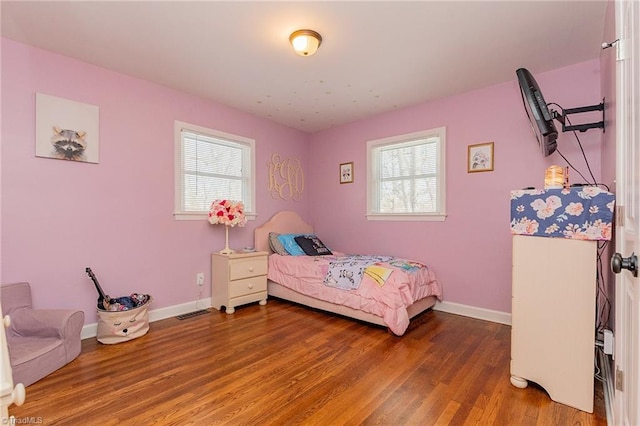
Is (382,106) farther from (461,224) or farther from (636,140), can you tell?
(636,140)

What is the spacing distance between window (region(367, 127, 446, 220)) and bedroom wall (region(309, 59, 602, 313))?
0.30 ft

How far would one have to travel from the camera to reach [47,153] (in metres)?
2.50

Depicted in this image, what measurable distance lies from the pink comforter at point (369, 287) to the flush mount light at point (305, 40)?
2043 millimetres

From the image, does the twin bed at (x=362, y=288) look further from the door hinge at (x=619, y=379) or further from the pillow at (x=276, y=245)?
the door hinge at (x=619, y=379)

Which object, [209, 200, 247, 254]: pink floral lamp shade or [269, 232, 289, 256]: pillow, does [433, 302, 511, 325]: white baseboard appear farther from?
[209, 200, 247, 254]: pink floral lamp shade

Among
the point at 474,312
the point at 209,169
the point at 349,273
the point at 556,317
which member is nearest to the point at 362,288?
the point at 349,273

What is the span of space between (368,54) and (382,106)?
1233 mm

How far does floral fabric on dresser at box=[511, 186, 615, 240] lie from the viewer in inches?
64.1

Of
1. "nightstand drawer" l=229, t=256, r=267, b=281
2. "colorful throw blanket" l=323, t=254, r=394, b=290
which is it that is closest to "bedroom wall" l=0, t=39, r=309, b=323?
"nightstand drawer" l=229, t=256, r=267, b=281

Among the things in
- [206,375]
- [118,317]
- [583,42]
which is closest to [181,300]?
[118,317]

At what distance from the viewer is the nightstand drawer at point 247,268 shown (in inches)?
133

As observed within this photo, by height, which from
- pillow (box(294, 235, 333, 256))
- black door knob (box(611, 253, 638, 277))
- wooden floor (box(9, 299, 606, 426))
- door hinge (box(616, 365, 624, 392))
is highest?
black door knob (box(611, 253, 638, 277))

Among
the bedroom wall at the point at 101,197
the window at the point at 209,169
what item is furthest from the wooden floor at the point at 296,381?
the window at the point at 209,169

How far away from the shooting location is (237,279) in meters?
3.42
